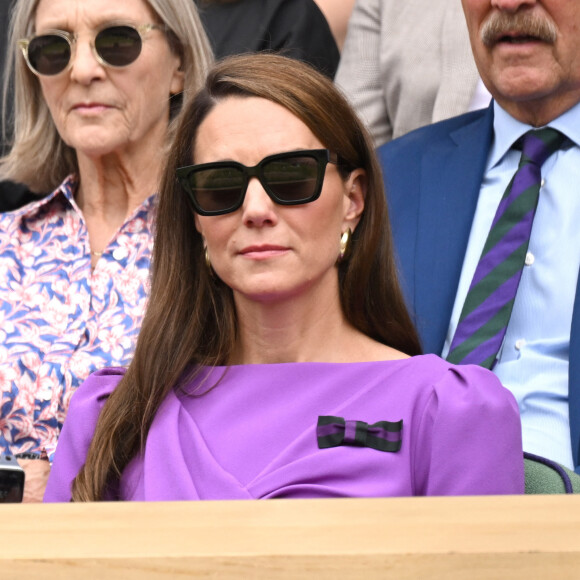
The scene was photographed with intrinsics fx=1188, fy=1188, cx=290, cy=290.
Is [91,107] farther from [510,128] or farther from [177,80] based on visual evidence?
[510,128]

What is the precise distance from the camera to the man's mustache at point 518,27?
2568 mm

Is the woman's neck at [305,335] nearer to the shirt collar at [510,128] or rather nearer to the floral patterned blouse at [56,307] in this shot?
the floral patterned blouse at [56,307]

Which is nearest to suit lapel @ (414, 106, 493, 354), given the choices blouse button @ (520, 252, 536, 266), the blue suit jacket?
the blue suit jacket

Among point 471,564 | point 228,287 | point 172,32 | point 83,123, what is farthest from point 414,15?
point 471,564

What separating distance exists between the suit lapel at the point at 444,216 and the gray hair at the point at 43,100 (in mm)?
652

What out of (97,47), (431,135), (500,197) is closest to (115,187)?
(97,47)

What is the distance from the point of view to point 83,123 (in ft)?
9.46

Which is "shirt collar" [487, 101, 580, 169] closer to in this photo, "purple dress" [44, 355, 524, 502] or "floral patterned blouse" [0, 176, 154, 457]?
"floral patterned blouse" [0, 176, 154, 457]

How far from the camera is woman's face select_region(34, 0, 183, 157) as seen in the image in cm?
284

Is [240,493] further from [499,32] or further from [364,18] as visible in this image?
[364,18]

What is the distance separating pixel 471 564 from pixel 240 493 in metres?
0.86

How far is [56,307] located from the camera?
276 centimetres

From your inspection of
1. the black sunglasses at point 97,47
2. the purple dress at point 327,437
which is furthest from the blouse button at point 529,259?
the black sunglasses at point 97,47

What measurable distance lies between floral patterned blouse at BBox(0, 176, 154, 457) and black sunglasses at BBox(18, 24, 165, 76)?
0.30 meters
